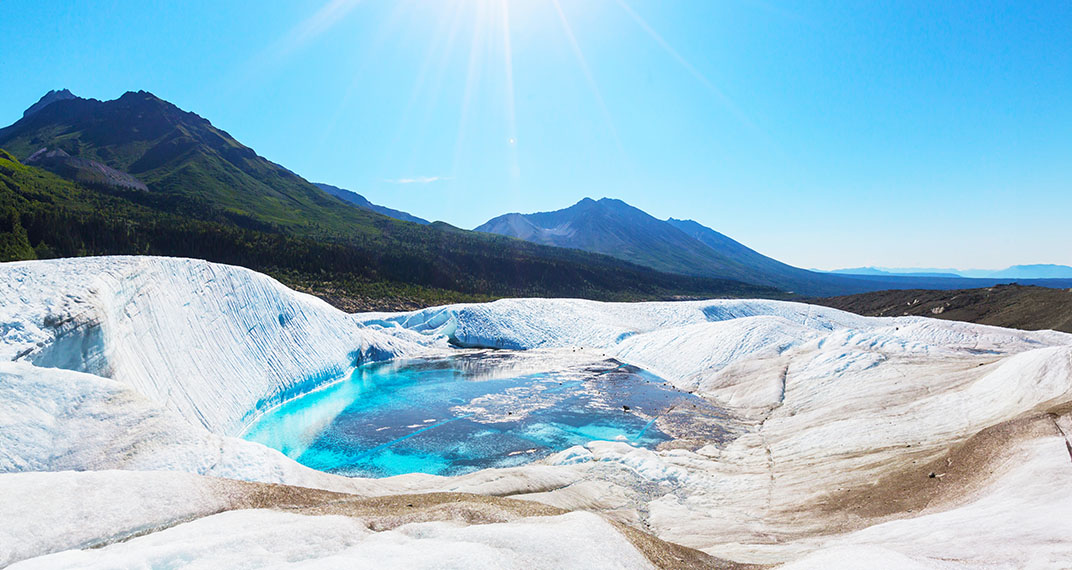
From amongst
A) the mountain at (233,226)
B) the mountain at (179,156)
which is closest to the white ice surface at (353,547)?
the mountain at (233,226)

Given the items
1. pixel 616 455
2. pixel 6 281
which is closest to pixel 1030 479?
pixel 616 455

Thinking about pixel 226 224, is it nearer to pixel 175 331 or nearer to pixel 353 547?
pixel 175 331

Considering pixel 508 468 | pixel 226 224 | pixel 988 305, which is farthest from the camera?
pixel 226 224

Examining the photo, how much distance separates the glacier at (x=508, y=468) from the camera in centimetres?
574

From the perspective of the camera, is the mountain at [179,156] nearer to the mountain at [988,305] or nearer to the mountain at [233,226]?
the mountain at [233,226]

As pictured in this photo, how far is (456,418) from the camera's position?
23453 mm

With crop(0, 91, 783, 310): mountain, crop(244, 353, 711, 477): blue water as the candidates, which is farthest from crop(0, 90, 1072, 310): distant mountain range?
crop(244, 353, 711, 477): blue water

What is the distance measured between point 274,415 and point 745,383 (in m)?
25.4

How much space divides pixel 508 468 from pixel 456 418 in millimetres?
9088

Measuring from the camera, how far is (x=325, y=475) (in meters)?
11.7

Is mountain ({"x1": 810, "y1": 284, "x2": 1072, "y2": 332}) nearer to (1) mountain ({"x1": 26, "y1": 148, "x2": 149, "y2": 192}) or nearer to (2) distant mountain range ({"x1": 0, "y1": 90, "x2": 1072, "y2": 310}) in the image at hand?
(2) distant mountain range ({"x1": 0, "y1": 90, "x2": 1072, "y2": 310})

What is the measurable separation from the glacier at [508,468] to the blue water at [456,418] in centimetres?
176

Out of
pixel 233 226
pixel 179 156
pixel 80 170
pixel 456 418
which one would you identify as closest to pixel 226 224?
pixel 233 226

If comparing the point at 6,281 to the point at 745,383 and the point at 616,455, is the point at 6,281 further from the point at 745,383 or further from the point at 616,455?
the point at 745,383
